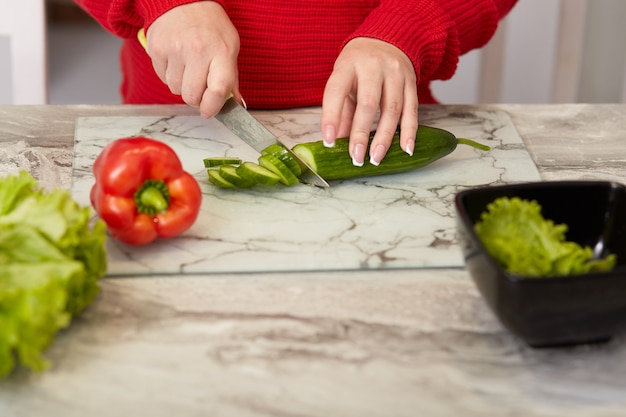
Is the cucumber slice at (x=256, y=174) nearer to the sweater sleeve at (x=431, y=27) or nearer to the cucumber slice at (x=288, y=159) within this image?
the cucumber slice at (x=288, y=159)

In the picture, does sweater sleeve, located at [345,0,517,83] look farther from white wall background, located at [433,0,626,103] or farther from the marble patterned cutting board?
white wall background, located at [433,0,626,103]

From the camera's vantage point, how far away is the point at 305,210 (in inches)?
46.4

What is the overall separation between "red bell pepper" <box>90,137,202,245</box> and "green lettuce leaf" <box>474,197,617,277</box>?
1.15 feet

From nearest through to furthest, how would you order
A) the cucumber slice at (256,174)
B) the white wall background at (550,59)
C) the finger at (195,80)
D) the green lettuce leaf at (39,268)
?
the green lettuce leaf at (39,268)
the cucumber slice at (256,174)
the finger at (195,80)
the white wall background at (550,59)

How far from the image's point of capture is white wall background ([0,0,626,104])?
2676mm

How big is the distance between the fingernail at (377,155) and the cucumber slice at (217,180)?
21 cm

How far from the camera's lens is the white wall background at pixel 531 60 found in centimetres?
268

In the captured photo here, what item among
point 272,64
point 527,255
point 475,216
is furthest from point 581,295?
point 272,64

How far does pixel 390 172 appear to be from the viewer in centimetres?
130

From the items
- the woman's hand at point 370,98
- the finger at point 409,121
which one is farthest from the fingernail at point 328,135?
the finger at point 409,121

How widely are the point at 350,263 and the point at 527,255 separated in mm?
241

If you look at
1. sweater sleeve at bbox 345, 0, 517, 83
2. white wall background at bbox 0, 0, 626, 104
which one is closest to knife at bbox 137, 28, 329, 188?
sweater sleeve at bbox 345, 0, 517, 83

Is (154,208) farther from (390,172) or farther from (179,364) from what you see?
(390,172)

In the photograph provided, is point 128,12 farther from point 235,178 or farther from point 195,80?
point 235,178
